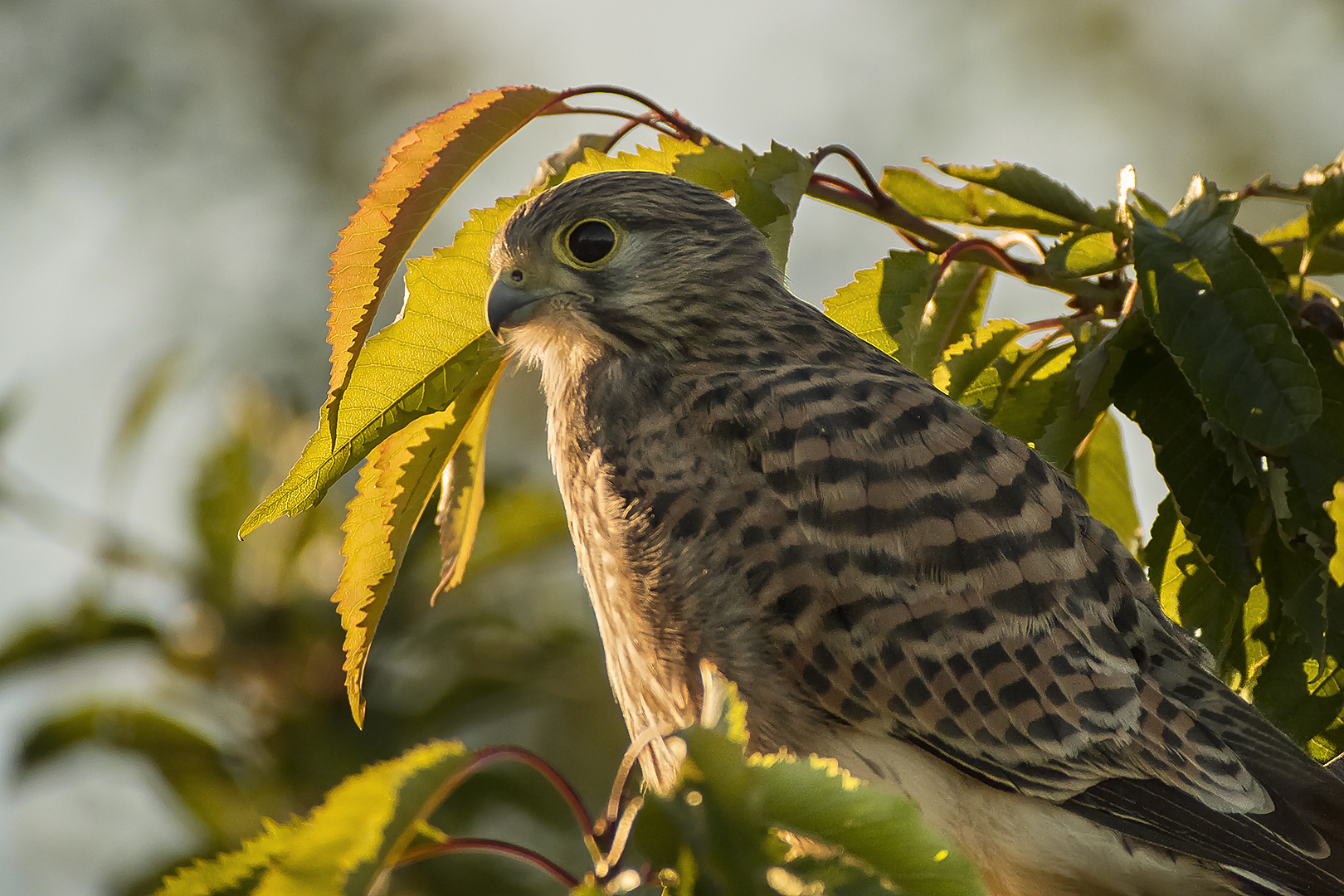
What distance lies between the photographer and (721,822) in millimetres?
1234

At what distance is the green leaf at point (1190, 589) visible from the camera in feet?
8.00

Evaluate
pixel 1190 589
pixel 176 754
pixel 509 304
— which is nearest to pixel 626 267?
pixel 509 304

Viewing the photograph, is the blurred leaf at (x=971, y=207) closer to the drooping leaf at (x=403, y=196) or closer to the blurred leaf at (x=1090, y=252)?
the blurred leaf at (x=1090, y=252)

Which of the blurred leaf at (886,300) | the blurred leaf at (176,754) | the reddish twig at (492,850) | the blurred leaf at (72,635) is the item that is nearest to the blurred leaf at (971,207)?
the blurred leaf at (886,300)

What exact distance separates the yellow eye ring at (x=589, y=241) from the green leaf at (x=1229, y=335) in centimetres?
109

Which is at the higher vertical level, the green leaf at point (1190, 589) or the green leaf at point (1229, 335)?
the green leaf at point (1229, 335)

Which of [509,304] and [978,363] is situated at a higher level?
[509,304]

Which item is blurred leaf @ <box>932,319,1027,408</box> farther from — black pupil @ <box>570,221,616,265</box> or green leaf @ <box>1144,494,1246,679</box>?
black pupil @ <box>570,221,616,265</box>

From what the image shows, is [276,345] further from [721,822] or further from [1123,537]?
[721,822]

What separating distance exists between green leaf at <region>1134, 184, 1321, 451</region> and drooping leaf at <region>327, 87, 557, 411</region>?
1160 mm

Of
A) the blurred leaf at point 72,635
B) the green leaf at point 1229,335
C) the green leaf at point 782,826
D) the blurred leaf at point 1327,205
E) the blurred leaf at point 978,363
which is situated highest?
the blurred leaf at point 72,635

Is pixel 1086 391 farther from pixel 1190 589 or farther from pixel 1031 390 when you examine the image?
pixel 1190 589

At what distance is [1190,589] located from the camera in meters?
2.47

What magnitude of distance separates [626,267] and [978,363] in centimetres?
79
